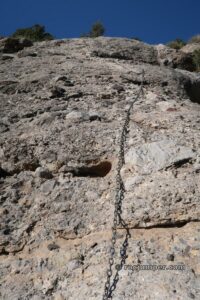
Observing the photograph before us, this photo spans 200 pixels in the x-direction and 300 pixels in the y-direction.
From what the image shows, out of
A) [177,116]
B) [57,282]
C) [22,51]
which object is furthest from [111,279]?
[22,51]

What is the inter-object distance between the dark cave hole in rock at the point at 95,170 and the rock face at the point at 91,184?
1 cm

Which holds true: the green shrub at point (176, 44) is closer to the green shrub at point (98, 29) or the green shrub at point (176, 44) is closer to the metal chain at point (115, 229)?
the green shrub at point (98, 29)

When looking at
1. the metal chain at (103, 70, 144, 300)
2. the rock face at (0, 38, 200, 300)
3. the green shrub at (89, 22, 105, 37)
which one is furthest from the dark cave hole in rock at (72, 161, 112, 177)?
the green shrub at (89, 22, 105, 37)

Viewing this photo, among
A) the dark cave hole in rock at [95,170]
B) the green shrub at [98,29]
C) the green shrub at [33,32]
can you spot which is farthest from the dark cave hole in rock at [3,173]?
the green shrub at [98,29]

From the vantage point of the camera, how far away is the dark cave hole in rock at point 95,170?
178 inches

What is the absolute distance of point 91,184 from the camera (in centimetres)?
431

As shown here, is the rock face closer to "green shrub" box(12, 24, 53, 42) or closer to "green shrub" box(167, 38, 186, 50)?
"green shrub" box(12, 24, 53, 42)

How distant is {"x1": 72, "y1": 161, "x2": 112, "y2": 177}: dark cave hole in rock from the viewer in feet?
14.8

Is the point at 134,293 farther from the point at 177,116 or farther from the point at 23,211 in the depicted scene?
the point at 177,116

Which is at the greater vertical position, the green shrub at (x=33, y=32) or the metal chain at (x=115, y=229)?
the green shrub at (x=33, y=32)

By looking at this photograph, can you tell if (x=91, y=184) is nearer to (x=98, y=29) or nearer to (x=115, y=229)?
(x=115, y=229)

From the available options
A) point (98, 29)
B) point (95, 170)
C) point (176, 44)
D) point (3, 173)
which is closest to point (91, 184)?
point (95, 170)

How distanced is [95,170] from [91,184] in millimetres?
289

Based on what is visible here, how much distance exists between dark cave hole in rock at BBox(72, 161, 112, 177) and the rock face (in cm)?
1
